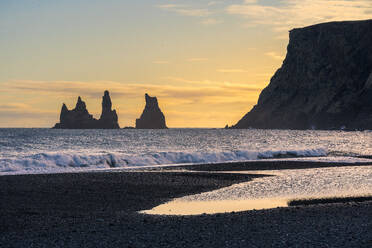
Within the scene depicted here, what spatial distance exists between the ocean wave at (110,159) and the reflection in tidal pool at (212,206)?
19909 mm

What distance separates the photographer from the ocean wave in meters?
42.0

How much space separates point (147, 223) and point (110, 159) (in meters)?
31.2

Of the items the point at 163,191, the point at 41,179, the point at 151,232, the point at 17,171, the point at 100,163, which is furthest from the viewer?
the point at 100,163

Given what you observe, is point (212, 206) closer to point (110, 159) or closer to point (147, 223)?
point (147, 223)

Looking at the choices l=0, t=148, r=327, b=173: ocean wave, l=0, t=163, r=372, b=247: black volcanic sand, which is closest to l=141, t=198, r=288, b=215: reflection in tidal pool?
l=0, t=163, r=372, b=247: black volcanic sand

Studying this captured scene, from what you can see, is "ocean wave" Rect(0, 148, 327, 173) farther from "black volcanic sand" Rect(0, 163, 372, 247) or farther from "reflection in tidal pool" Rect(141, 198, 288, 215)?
"reflection in tidal pool" Rect(141, 198, 288, 215)

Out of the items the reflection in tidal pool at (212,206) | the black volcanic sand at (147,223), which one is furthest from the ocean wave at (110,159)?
the reflection in tidal pool at (212,206)

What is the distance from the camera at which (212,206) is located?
22.1 meters

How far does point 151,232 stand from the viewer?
1605 cm

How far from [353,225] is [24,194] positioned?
49.4 feet

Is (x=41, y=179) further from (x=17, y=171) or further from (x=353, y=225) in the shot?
(x=353, y=225)

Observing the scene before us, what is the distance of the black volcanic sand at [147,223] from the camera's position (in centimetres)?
1470

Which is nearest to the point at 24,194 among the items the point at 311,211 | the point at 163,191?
the point at 163,191

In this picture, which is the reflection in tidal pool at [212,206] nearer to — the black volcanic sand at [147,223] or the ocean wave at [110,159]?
the black volcanic sand at [147,223]
